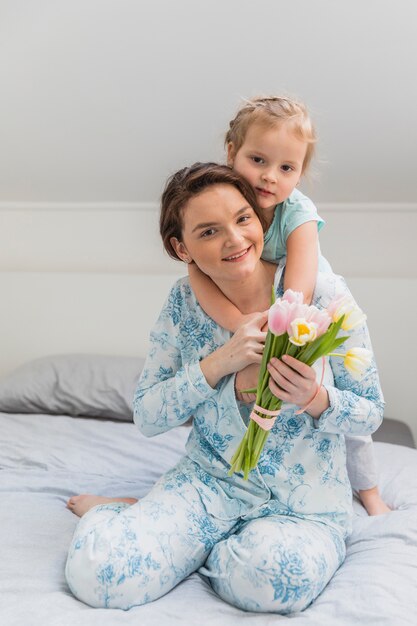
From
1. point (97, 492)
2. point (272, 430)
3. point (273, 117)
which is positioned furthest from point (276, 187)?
point (97, 492)

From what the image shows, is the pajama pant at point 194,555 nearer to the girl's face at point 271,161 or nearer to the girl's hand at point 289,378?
the girl's hand at point 289,378

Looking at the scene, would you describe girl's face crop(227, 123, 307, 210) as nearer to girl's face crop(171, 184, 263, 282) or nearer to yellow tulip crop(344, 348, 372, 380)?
girl's face crop(171, 184, 263, 282)

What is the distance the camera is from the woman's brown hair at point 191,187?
4.76 feet

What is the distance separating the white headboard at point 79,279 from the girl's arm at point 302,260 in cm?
157

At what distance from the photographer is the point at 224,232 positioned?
1.42m

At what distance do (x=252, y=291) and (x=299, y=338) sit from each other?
0.41 metres

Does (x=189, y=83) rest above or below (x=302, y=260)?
above

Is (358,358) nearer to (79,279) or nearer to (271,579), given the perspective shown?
(271,579)

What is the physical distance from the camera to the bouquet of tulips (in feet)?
3.86

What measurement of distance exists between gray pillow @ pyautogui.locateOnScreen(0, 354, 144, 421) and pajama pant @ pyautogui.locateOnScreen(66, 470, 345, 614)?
45.8 inches

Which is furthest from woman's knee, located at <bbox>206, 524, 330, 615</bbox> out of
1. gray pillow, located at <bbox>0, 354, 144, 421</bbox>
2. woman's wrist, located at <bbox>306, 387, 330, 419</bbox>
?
gray pillow, located at <bbox>0, 354, 144, 421</bbox>

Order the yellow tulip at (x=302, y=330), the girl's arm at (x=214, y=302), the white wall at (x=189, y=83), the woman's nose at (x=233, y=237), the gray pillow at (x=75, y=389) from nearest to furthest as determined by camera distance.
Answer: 1. the yellow tulip at (x=302, y=330)
2. the woman's nose at (x=233, y=237)
3. the girl's arm at (x=214, y=302)
4. the white wall at (x=189, y=83)
5. the gray pillow at (x=75, y=389)

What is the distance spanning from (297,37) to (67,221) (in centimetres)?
139

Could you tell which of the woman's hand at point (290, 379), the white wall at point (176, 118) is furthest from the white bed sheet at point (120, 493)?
the white wall at point (176, 118)
